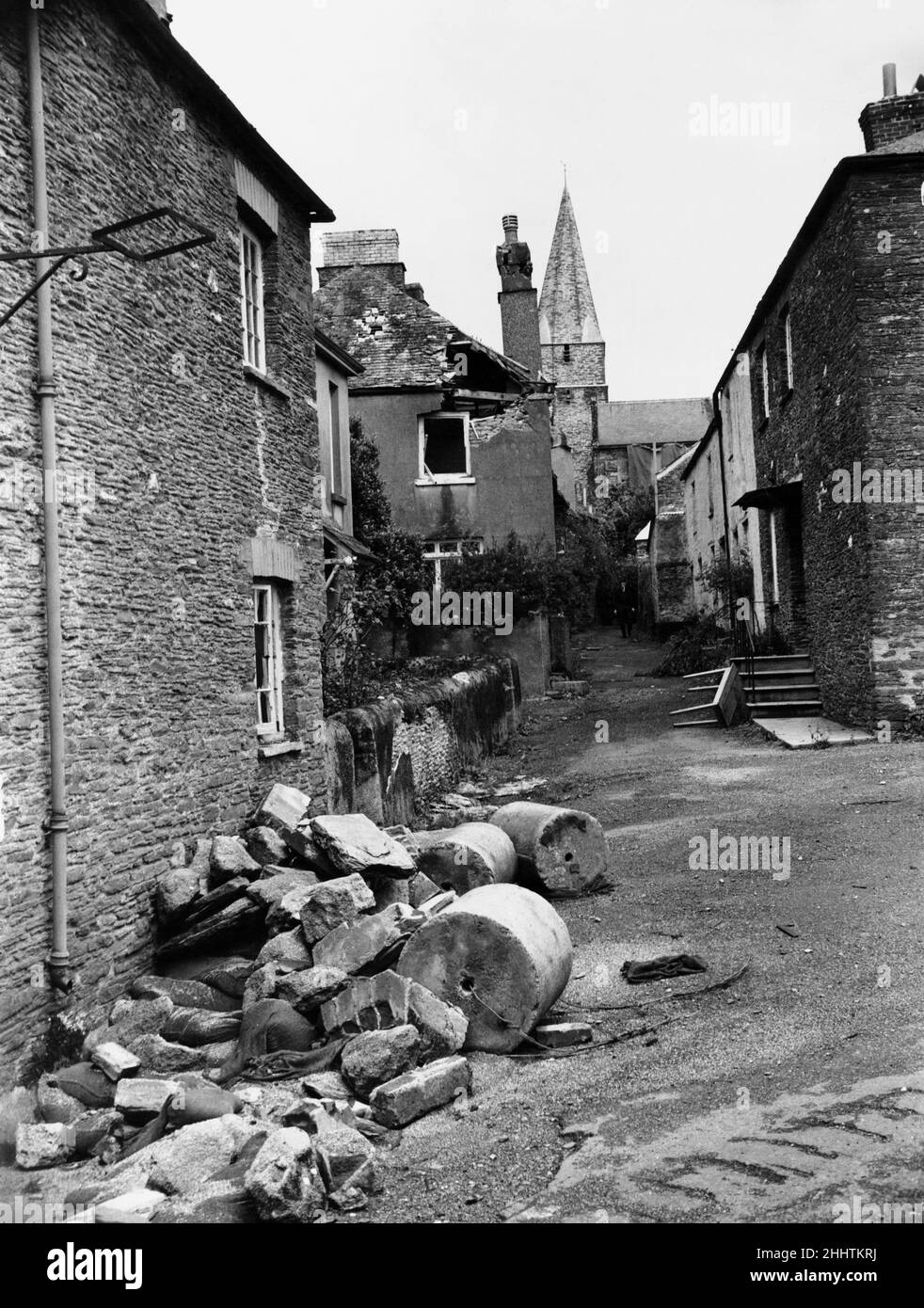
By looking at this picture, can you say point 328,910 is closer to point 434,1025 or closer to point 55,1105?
point 434,1025

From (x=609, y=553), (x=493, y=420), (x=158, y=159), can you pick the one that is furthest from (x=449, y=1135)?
(x=609, y=553)

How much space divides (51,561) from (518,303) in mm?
27511

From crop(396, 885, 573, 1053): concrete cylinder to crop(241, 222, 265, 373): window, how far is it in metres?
6.24

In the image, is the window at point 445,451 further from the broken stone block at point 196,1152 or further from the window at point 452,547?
the broken stone block at point 196,1152

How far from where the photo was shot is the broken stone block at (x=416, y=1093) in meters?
5.80

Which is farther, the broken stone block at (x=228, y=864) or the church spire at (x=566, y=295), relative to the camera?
the church spire at (x=566, y=295)

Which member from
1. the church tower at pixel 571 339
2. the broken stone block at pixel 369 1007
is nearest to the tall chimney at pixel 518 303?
the broken stone block at pixel 369 1007

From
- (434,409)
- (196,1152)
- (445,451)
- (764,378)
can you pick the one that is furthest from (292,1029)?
(445,451)

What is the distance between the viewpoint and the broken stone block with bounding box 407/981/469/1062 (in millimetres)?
6398

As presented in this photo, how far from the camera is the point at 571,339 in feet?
237

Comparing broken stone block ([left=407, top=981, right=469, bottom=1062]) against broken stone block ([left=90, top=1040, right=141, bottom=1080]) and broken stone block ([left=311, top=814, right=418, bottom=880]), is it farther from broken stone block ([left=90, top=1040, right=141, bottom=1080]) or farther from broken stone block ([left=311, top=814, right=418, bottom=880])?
broken stone block ([left=311, top=814, right=418, bottom=880])

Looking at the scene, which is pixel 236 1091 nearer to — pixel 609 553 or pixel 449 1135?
pixel 449 1135

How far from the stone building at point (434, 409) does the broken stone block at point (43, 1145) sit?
18346mm
